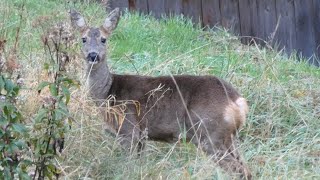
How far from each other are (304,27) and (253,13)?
740 millimetres

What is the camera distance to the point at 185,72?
9570mm

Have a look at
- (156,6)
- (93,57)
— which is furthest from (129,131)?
(156,6)

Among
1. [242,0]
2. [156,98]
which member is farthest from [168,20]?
[156,98]

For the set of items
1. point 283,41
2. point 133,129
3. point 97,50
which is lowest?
point 283,41

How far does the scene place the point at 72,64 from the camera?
28.2 feet

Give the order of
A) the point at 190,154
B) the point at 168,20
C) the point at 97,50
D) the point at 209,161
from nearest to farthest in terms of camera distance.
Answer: the point at 209,161, the point at 190,154, the point at 97,50, the point at 168,20

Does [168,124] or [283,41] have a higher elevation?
[168,124]

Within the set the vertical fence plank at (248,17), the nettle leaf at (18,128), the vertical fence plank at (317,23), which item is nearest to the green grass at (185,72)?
the vertical fence plank at (248,17)

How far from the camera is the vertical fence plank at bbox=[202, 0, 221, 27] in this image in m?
13.1

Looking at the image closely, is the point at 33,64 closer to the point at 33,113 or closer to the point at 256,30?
the point at 33,113

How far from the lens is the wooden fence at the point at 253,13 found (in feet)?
43.0

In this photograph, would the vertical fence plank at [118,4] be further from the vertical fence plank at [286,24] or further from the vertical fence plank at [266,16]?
the vertical fence plank at [286,24]

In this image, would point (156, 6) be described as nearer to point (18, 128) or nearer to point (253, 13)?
point (253, 13)

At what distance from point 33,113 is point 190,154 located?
51.6 inches
